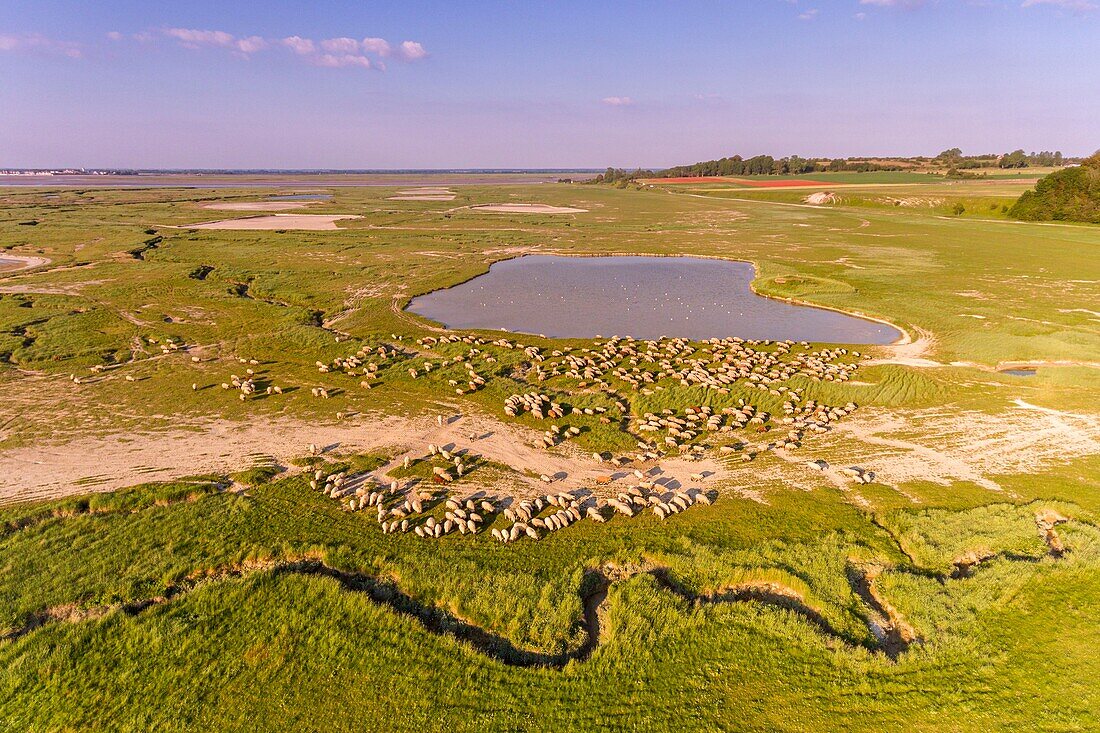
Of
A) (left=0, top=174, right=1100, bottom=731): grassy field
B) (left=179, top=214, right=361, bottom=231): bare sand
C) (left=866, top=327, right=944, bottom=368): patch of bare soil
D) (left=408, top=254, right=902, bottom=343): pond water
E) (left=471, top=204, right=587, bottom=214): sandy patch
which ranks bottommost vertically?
(left=0, top=174, right=1100, bottom=731): grassy field

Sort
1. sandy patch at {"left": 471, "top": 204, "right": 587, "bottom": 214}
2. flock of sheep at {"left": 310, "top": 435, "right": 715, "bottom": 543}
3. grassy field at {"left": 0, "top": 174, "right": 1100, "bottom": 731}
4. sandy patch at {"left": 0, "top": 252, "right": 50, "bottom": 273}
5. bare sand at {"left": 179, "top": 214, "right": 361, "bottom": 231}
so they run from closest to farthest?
grassy field at {"left": 0, "top": 174, "right": 1100, "bottom": 731}
flock of sheep at {"left": 310, "top": 435, "right": 715, "bottom": 543}
sandy patch at {"left": 0, "top": 252, "right": 50, "bottom": 273}
bare sand at {"left": 179, "top": 214, "right": 361, "bottom": 231}
sandy patch at {"left": 471, "top": 204, "right": 587, "bottom": 214}

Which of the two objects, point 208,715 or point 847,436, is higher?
point 847,436

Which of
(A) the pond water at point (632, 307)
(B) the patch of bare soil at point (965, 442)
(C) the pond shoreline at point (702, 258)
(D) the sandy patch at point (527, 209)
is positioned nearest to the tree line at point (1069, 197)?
(C) the pond shoreline at point (702, 258)

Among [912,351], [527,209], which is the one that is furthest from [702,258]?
[527,209]

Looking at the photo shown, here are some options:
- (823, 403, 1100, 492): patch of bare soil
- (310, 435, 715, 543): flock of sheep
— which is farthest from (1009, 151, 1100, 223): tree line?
(310, 435, 715, 543): flock of sheep

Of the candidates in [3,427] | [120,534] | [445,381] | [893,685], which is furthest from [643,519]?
[3,427]

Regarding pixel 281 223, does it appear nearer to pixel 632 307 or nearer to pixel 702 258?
pixel 702 258

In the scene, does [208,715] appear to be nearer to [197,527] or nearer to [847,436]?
[197,527]

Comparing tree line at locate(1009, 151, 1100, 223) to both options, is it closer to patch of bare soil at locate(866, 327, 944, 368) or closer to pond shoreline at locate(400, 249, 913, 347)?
pond shoreline at locate(400, 249, 913, 347)

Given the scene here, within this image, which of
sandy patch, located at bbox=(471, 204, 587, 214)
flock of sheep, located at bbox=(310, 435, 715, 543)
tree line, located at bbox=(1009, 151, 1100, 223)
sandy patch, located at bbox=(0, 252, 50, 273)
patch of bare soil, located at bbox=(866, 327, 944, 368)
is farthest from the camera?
sandy patch, located at bbox=(471, 204, 587, 214)
